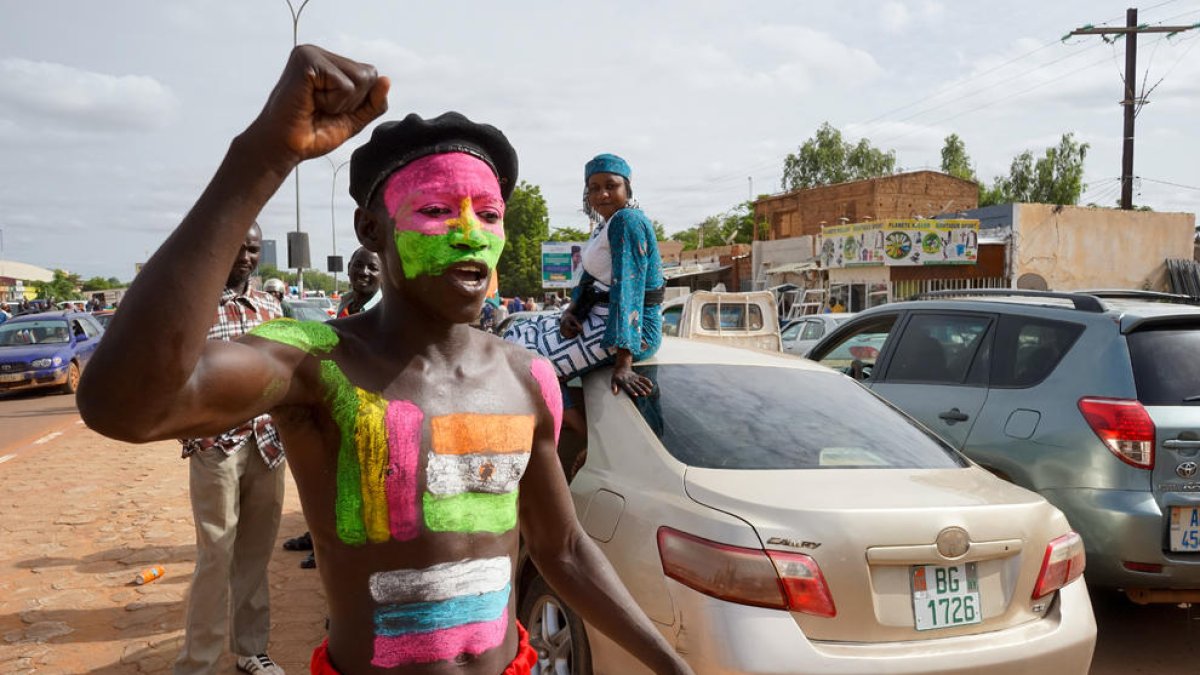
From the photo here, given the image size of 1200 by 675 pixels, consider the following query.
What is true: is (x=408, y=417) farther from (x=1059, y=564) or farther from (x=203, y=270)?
(x=1059, y=564)

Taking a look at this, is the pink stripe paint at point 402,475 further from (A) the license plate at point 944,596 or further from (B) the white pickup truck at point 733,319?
(B) the white pickup truck at point 733,319

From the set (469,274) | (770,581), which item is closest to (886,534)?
(770,581)

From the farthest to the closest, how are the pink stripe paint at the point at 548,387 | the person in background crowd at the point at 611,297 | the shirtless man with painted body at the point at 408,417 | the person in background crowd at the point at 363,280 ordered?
the person in background crowd at the point at 363,280 → the person in background crowd at the point at 611,297 → the pink stripe paint at the point at 548,387 → the shirtless man with painted body at the point at 408,417

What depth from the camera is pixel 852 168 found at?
188 feet

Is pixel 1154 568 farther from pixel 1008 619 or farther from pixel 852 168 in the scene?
pixel 852 168

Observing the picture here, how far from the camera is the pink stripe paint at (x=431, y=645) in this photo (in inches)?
61.8

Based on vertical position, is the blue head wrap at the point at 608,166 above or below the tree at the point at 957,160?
below

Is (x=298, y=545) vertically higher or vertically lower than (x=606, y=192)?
lower

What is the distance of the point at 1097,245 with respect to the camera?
2703 cm

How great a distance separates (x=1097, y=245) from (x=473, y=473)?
29786 millimetres

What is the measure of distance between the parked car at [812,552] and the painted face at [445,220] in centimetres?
141

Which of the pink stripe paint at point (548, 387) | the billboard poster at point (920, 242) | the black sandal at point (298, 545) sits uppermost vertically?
the billboard poster at point (920, 242)

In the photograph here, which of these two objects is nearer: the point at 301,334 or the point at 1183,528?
the point at 301,334

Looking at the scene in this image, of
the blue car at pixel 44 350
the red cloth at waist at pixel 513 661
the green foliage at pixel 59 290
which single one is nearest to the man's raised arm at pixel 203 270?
the red cloth at waist at pixel 513 661
